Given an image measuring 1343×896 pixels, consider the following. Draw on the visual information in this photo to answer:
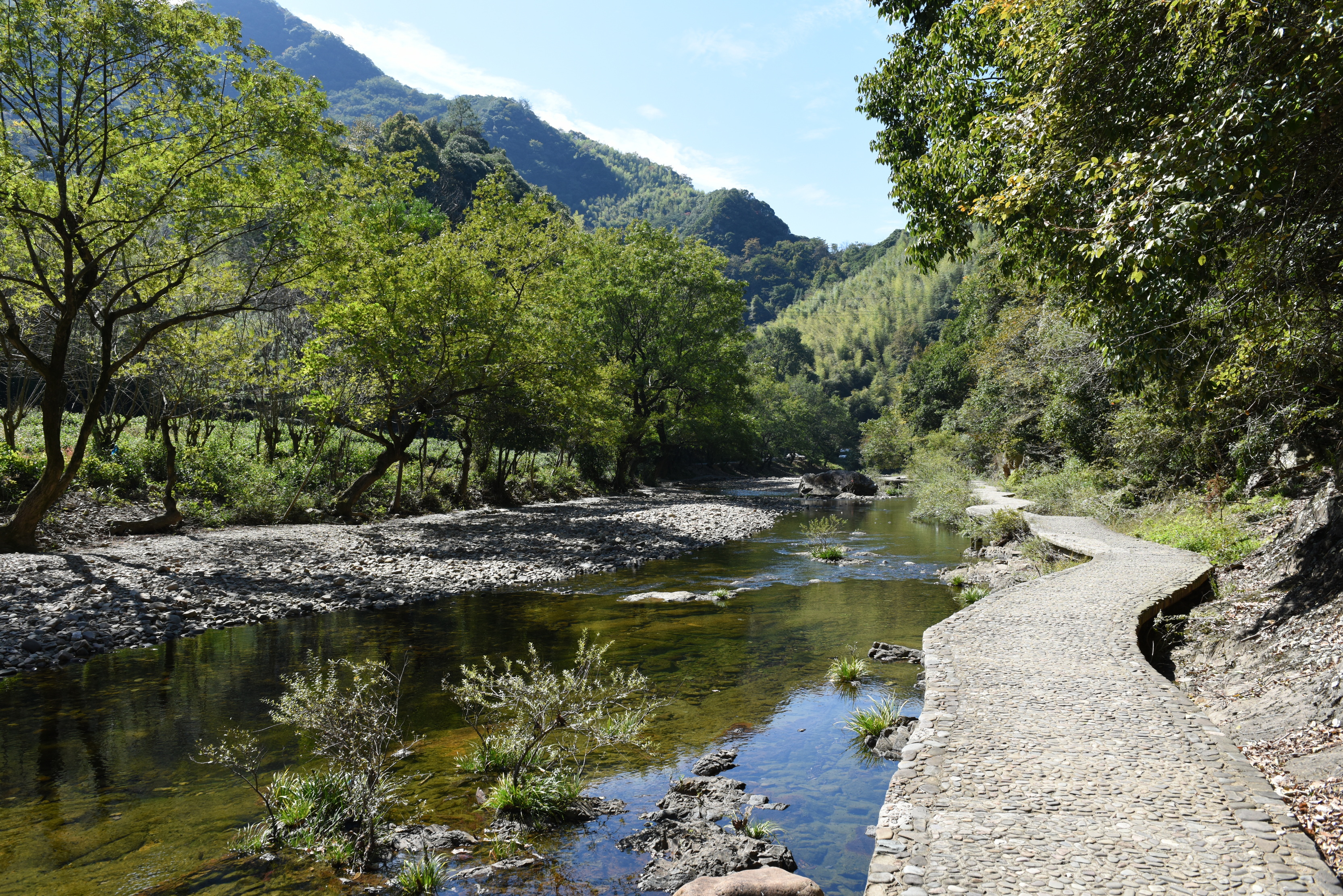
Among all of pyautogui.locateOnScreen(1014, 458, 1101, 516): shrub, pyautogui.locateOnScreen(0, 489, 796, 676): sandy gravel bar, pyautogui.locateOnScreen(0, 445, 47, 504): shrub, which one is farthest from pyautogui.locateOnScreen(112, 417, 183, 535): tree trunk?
pyautogui.locateOnScreen(1014, 458, 1101, 516): shrub

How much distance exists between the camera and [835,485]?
38.5 metres

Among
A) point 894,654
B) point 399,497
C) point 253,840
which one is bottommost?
point 894,654

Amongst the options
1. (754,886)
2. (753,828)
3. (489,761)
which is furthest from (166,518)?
(754,886)

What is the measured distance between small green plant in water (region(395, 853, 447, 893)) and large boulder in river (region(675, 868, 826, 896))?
1.48 metres

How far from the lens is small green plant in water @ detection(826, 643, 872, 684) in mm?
8414

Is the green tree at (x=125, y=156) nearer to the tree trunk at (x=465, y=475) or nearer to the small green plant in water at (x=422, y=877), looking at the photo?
the tree trunk at (x=465, y=475)

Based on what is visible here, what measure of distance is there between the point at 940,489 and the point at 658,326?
50.6ft

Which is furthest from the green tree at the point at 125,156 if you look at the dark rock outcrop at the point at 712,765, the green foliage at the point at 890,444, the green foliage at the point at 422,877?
the green foliage at the point at 890,444

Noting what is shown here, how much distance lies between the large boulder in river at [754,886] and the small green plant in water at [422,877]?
1483mm

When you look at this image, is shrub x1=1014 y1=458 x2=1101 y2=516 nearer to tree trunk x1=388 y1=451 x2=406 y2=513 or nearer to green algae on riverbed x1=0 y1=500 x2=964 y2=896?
green algae on riverbed x1=0 y1=500 x2=964 y2=896

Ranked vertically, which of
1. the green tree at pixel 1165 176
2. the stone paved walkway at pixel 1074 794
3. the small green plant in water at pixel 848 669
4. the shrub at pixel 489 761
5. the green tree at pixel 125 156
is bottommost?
the small green plant in water at pixel 848 669

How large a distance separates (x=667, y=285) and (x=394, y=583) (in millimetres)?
25459

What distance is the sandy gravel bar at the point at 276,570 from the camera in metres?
9.48

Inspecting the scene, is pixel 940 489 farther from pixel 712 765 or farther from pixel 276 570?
pixel 712 765
